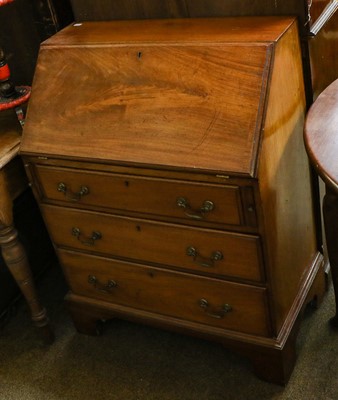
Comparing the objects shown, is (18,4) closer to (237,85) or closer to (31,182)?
(31,182)

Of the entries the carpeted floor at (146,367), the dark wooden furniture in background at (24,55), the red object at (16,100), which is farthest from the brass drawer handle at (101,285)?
the red object at (16,100)

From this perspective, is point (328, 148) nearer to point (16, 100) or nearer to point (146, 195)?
point (146, 195)

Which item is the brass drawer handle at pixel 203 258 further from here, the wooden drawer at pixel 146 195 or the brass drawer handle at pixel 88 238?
the brass drawer handle at pixel 88 238

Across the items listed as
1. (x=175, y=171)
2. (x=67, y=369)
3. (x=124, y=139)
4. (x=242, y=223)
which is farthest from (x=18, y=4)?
(x=67, y=369)

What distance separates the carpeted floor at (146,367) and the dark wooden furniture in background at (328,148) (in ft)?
1.01

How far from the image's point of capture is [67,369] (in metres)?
2.01

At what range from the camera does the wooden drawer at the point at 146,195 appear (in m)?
1.48

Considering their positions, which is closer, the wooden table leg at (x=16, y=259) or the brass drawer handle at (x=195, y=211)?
the brass drawer handle at (x=195, y=211)

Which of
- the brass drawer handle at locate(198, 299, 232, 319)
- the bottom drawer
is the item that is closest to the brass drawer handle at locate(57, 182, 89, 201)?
the bottom drawer

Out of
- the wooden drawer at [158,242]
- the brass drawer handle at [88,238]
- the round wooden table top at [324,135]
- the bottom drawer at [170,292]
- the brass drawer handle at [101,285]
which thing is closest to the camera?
the round wooden table top at [324,135]

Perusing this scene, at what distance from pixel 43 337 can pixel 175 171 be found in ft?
3.05

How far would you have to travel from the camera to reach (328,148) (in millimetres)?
1306

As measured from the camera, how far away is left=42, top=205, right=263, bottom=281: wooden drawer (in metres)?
1.57

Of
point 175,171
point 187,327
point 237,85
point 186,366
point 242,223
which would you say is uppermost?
point 237,85
